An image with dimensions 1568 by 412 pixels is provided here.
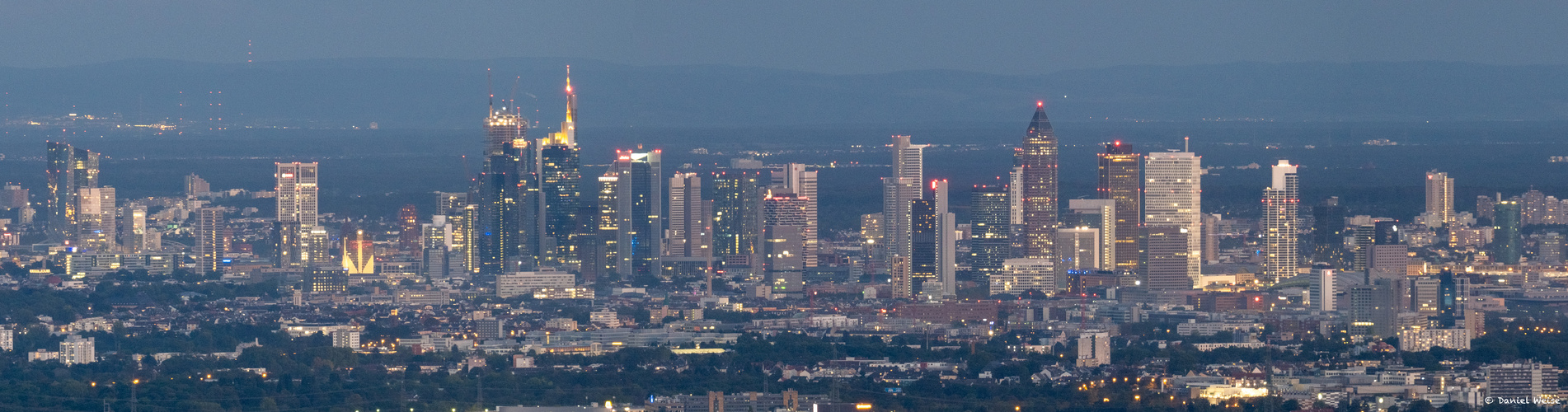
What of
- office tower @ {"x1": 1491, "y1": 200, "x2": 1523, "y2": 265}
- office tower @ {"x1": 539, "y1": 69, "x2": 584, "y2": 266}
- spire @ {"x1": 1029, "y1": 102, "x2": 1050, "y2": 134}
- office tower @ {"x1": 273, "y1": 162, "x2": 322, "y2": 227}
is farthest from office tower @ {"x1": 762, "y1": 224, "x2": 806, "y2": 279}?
office tower @ {"x1": 1491, "y1": 200, "x2": 1523, "y2": 265}

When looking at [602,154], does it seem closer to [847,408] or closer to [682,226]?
[682,226]

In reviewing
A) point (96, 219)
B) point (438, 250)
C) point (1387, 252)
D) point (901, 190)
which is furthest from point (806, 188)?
point (1387, 252)

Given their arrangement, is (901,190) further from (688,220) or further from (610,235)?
(610,235)

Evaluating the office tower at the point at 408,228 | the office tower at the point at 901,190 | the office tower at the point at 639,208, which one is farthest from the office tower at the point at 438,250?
the office tower at the point at 901,190

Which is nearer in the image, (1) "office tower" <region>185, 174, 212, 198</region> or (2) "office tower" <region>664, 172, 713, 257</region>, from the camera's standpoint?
(2) "office tower" <region>664, 172, 713, 257</region>

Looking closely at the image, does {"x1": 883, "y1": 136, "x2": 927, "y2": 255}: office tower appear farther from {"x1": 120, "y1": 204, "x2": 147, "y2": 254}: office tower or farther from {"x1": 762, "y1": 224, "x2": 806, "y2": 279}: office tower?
{"x1": 120, "y1": 204, "x2": 147, "y2": 254}: office tower
